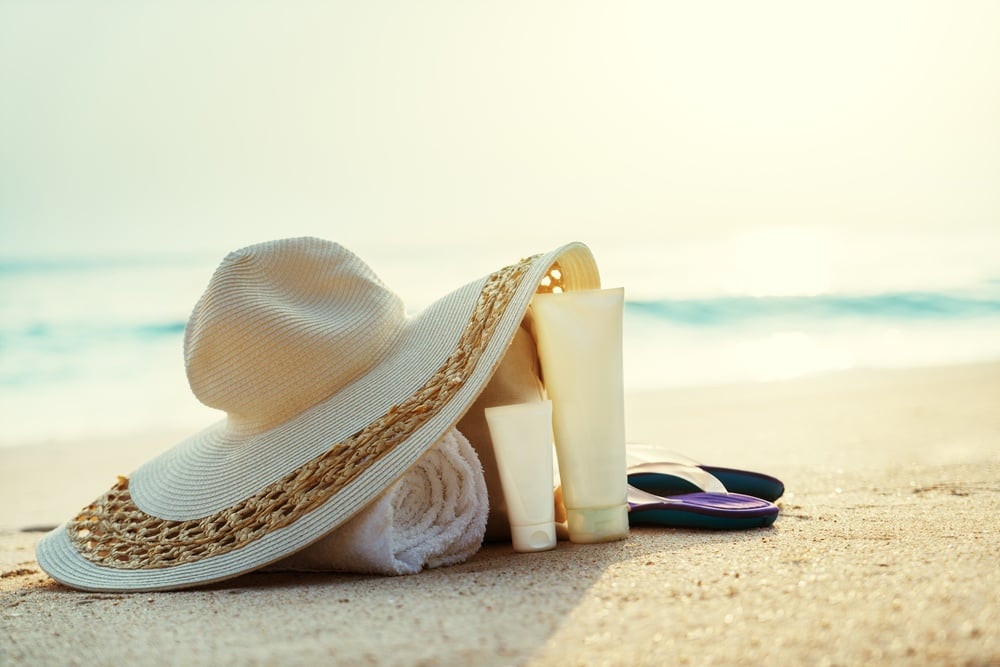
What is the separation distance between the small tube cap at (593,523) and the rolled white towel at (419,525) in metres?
0.17

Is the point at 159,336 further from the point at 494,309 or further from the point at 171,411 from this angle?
the point at 494,309

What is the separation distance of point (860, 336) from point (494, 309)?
8297 mm

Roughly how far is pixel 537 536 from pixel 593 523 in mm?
113

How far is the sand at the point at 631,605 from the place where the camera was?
125 cm

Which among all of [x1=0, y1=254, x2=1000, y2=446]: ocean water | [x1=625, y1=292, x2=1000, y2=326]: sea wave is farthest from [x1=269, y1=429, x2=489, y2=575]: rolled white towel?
[x1=625, y1=292, x2=1000, y2=326]: sea wave

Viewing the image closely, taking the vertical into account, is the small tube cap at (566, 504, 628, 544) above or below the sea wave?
above

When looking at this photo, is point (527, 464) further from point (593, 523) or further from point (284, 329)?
point (284, 329)

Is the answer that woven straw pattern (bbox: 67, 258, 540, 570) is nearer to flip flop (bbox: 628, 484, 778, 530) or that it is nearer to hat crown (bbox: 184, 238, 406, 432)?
hat crown (bbox: 184, 238, 406, 432)

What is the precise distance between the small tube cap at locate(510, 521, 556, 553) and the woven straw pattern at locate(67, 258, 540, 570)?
0.99ft

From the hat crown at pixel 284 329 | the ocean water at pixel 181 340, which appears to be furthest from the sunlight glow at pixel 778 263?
the hat crown at pixel 284 329

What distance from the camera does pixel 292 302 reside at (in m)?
2.12

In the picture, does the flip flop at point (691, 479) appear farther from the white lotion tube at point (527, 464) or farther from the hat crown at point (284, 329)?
the hat crown at point (284, 329)

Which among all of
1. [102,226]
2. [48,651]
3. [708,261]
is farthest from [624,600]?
[102,226]

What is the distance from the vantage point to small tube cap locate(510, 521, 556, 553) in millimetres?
1909
